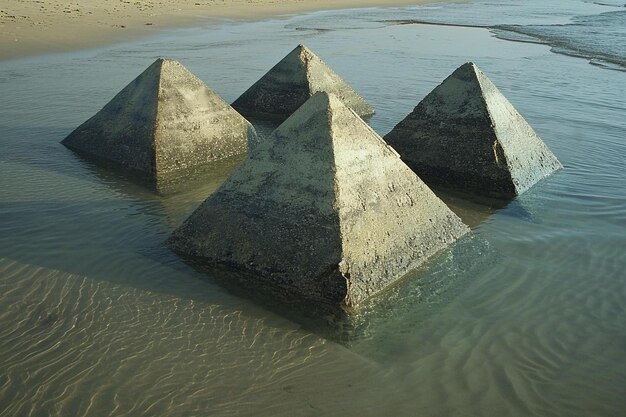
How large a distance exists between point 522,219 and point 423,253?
69.4 inches

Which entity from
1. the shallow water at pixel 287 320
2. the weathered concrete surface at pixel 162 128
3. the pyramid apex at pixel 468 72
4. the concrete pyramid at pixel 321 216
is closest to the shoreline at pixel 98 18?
the weathered concrete surface at pixel 162 128

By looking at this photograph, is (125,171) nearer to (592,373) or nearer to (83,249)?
(83,249)

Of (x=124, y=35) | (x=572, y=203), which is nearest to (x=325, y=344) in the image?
(x=572, y=203)

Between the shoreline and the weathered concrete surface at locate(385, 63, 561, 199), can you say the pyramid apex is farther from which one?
the shoreline

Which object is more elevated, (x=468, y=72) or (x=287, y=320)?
(x=468, y=72)

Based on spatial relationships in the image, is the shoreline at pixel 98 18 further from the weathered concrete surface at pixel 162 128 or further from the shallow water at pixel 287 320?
the shallow water at pixel 287 320

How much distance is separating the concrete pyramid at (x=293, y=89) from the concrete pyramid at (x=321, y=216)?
5357mm

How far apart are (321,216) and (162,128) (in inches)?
141

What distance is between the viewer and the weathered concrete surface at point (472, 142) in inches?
288

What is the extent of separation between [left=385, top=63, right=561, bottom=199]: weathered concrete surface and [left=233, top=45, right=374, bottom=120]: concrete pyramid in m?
3.03

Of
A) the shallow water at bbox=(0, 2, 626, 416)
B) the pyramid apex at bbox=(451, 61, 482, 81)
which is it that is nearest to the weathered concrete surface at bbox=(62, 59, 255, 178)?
the shallow water at bbox=(0, 2, 626, 416)

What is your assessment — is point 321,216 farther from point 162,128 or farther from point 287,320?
point 162,128

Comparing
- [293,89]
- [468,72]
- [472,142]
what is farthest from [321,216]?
[293,89]

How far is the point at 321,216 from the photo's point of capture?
4883 mm
